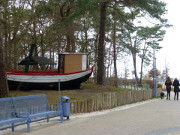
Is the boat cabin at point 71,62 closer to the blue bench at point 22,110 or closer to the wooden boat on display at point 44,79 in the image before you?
the wooden boat on display at point 44,79

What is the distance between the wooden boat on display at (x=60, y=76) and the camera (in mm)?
17078

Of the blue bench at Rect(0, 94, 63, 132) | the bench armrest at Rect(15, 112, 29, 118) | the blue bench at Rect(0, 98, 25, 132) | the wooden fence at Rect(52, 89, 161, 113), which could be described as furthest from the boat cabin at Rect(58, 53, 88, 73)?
the blue bench at Rect(0, 98, 25, 132)

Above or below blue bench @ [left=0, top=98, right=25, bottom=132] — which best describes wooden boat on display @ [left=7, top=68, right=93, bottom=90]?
above

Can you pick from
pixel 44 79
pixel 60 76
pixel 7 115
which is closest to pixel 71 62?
pixel 60 76

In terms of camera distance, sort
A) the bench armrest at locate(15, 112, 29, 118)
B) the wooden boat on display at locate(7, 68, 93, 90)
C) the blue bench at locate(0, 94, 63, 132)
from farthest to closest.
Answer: the wooden boat on display at locate(7, 68, 93, 90), the bench armrest at locate(15, 112, 29, 118), the blue bench at locate(0, 94, 63, 132)

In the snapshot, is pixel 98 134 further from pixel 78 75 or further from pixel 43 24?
pixel 43 24

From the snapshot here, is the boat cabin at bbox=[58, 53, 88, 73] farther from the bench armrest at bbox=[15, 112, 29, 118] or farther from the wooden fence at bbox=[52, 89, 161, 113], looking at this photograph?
the bench armrest at bbox=[15, 112, 29, 118]

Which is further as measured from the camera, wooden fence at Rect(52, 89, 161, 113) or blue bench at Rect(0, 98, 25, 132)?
wooden fence at Rect(52, 89, 161, 113)

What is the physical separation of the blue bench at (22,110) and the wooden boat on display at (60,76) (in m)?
7.93

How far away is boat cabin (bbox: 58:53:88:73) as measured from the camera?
19188 mm

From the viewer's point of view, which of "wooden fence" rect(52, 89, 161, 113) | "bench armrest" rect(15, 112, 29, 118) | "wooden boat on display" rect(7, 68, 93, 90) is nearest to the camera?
"bench armrest" rect(15, 112, 29, 118)

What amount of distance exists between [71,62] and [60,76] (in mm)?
1818

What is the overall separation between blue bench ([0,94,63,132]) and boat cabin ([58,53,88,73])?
10.3m

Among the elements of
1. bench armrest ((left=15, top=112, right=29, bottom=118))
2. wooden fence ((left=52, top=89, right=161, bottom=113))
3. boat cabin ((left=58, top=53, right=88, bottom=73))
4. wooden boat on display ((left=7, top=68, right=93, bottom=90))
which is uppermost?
boat cabin ((left=58, top=53, right=88, bottom=73))
